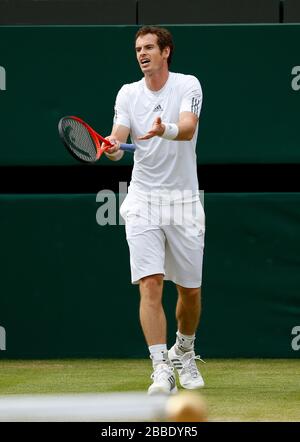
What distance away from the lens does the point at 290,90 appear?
758cm

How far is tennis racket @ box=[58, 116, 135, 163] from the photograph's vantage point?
5871mm

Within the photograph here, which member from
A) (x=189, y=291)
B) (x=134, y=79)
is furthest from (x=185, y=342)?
(x=134, y=79)

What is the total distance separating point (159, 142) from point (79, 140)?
0.43 m

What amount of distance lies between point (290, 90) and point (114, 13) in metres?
1.23

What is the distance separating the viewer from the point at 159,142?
20.3ft

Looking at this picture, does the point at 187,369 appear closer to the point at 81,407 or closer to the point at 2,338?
the point at 2,338

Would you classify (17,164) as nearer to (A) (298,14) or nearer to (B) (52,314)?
(B) (52,314)

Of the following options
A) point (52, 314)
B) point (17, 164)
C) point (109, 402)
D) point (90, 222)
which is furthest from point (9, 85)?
point (109, 402)

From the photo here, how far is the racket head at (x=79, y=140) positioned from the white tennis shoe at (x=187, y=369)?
126 centimetres

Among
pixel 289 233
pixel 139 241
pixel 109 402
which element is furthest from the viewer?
pixel 289 233

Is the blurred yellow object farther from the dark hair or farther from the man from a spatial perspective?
the dark hair

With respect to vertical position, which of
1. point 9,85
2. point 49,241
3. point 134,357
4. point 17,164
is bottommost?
point 134,357

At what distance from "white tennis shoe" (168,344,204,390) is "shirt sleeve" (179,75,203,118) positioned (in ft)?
4.41

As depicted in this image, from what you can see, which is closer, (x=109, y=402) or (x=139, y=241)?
(x=109, y=402)
